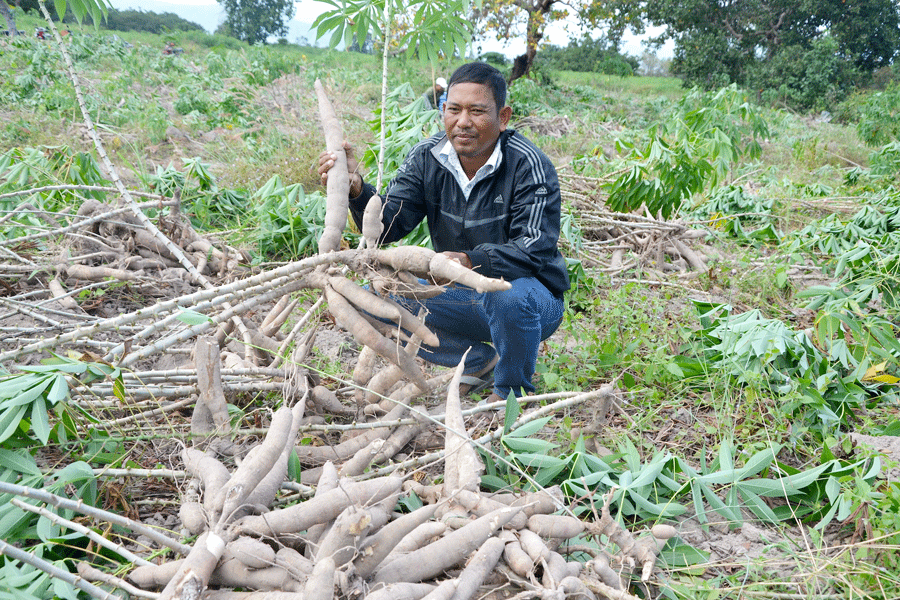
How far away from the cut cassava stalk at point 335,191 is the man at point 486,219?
45 millimetres

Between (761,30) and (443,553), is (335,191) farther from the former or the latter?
(761,30)

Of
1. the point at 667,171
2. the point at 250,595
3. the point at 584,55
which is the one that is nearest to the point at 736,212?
the point at 667,171

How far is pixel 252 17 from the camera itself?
31219 millimetres

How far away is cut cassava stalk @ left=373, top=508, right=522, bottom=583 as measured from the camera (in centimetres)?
115

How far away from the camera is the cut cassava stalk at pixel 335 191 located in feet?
5.92

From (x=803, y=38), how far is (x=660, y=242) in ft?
56.0

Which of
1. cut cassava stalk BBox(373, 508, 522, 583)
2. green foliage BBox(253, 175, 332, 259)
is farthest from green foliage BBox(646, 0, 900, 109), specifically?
cut cassava stalk BBox(373, 508, 522, 583)

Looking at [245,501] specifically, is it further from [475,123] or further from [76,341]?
[475,123]

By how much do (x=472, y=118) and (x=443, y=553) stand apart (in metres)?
1.46

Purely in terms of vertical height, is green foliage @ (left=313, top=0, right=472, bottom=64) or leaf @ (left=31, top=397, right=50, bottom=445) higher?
green foliage @ (left=313, top=0, right=472, bottom=64)

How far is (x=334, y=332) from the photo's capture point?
9.23 ft

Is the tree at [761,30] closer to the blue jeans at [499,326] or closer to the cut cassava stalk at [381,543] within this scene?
the blue jeans at [499,326]

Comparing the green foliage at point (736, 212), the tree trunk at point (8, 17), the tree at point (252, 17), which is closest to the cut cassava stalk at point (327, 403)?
the green foliage at point (736, 212)

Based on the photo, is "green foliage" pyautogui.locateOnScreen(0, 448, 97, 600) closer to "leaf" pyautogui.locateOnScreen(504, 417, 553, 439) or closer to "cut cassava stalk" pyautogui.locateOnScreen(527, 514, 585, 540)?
"cut cassava stalk" pyautogui.locateOnScreen(527, 514, 585, 540)
